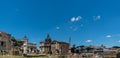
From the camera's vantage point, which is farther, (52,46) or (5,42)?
(52,46)

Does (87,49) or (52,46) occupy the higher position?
(52,46)

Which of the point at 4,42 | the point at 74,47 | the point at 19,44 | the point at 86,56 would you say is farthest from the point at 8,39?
the point at 74,47

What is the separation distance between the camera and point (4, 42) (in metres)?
75.5

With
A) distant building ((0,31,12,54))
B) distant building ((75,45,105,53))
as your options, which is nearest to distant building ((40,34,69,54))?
distant building ((75,45,105,53))

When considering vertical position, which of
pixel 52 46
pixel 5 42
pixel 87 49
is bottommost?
Result: pixel 87 49

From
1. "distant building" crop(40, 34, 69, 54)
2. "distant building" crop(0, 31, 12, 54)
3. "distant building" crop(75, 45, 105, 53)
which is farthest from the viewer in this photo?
"distant building" crop(75, 45, 105, 53)

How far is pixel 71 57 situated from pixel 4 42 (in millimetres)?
21156

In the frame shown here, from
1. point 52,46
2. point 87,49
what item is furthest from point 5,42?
point 87,49

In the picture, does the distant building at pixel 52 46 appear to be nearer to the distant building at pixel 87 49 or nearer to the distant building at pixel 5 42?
the distant building at pixel 87 49

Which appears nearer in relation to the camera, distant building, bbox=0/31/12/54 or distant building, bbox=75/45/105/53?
distant building, bbox=0/31/12/54

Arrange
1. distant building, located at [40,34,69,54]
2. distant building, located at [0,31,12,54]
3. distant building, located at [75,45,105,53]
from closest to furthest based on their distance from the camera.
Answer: distant building, located at [0,31,12,54] → distant building, located at [40,34,69,54] → distant building, located at [75,45,105,53]

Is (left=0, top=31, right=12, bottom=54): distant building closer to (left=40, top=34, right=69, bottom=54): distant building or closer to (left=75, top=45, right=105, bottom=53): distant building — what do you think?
(left=40, top=34, right=69, bottom=54): distant building

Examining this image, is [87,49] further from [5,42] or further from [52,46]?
[5,42]

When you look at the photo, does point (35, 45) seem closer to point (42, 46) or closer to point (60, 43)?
point (42, 46)
